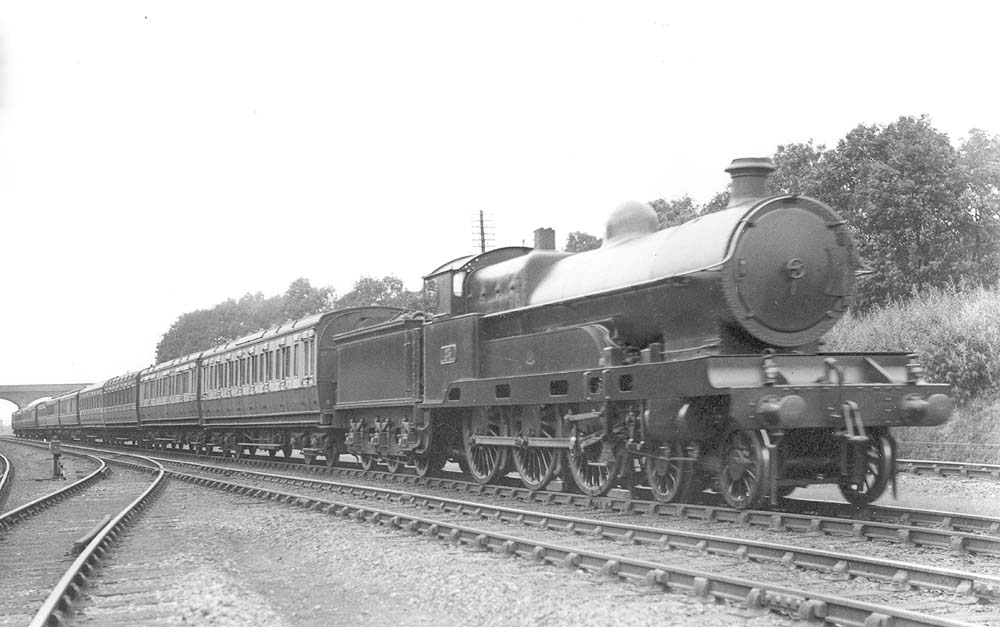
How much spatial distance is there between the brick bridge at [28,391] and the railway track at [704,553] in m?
93.2

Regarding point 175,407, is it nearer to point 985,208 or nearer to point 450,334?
point 450,334

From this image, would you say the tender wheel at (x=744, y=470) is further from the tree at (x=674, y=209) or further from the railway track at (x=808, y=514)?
the tree at (x=674, y=209)

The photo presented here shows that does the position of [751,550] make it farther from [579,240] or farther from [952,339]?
[579,240]

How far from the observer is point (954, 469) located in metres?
14.7

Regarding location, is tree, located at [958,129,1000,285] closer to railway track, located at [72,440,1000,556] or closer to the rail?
railway track, located at [72,440,1000,556]

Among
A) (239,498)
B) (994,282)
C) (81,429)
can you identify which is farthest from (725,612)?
(81,429)

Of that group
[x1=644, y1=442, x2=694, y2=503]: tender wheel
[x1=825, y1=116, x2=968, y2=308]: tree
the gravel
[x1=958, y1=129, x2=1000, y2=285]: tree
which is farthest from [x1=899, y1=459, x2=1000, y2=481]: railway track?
[x1=958, y1=129, x2=1000, y2=285]: tree

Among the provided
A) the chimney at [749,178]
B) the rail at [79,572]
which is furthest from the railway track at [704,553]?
the chimney at [749,178]

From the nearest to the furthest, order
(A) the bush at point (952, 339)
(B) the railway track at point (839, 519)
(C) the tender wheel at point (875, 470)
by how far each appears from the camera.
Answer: (B) the railway track at point (839, 519) → (C) the tender wheel at point (875, 470) → (A) the bush at point (952, 339)

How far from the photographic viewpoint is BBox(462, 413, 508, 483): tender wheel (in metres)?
13.0

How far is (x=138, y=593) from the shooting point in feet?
22.3

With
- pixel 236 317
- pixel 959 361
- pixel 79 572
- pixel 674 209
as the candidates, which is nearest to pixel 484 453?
pixel 79 572

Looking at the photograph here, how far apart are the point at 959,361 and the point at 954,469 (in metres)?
4.99

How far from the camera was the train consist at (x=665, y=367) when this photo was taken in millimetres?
8812
